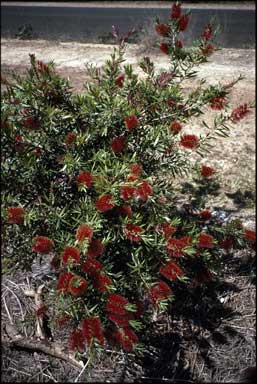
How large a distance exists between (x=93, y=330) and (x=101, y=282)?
195 mm

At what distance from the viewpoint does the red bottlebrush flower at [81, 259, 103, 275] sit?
1.75 metres

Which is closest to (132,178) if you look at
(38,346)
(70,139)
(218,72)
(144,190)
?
(144,190)

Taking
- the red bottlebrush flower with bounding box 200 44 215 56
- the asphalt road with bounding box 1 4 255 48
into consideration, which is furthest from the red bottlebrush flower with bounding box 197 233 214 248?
the asphalt road with bounding box 1 4 255 48

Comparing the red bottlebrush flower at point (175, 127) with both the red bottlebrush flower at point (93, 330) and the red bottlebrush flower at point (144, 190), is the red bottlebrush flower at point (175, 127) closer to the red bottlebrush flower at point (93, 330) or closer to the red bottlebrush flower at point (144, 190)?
the red bottlebrush flower at point (144, 190)

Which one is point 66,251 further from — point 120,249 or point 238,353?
point 238,353

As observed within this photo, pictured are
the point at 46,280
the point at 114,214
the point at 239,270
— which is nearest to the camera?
the point at 114,214

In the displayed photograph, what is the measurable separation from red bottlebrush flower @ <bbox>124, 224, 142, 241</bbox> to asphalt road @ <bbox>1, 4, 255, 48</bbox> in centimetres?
447

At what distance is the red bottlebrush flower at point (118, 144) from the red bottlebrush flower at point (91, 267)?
0.59 metres

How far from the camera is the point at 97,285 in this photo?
5.79 ft

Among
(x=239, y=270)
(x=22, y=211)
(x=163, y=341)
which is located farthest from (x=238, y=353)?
(x=22, y=211)

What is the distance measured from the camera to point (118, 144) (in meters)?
2.05

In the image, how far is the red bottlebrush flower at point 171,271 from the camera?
1948 millimetres

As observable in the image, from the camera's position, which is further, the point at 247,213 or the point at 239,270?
the point at 247,213

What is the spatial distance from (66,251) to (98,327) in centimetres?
34
